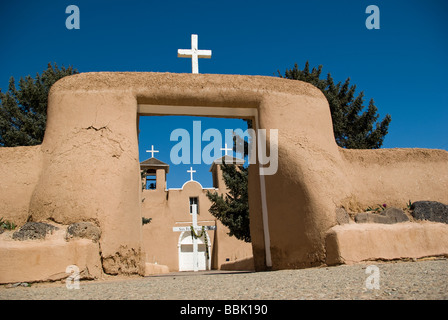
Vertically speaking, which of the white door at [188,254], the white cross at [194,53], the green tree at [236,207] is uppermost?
the white cross at [194,53]

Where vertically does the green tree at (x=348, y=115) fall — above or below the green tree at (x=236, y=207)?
above

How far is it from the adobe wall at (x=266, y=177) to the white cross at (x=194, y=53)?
69cm

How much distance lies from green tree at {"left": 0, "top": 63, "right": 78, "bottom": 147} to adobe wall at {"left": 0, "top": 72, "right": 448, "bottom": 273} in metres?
6.81

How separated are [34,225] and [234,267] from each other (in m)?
11.5

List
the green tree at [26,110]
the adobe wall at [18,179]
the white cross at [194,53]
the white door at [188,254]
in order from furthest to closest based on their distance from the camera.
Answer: the white door at [188,254], the green tree at [26,110], the white cross at [194,53], the adobe wall at [18,179]

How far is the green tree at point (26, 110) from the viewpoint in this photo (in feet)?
42.0

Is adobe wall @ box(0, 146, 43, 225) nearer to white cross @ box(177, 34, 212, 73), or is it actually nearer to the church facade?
white cross @ box(177, 34, 212, 73)

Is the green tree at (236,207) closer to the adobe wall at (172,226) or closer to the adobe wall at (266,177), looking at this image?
the adobe wall at (266,177)

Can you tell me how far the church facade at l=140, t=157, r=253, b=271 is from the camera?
20.7m

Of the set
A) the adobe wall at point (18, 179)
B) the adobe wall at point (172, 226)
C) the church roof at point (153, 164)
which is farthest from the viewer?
the church roof at point (153, 164)

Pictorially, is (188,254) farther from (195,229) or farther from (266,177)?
(266,177)

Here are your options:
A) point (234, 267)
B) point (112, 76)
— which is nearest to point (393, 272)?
point (112, 76)

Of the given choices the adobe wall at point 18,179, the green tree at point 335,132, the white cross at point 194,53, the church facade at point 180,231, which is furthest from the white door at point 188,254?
the adobe wall at point 18,179
